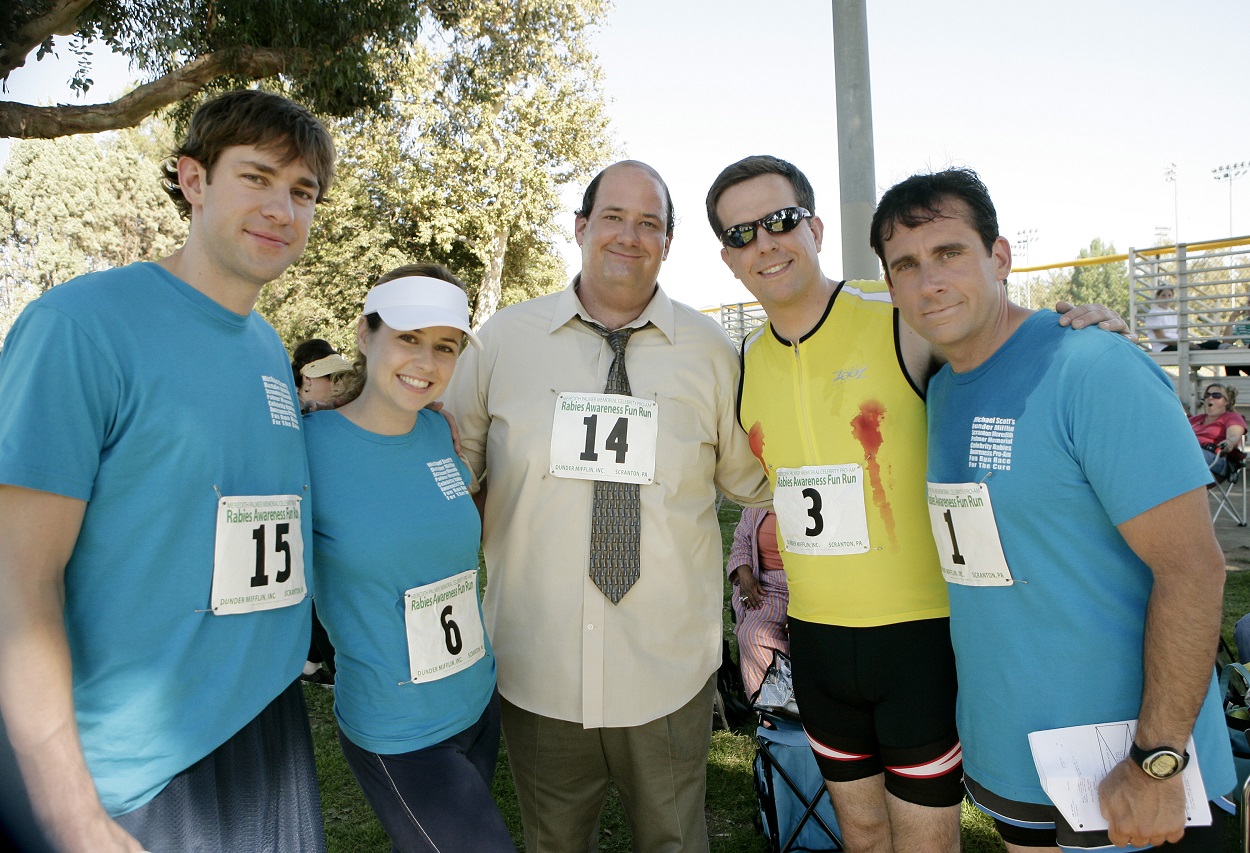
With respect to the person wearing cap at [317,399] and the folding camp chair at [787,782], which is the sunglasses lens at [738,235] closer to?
the folding camp chair at [787,782]

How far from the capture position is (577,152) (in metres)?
21.7

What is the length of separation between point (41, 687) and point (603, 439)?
1494 millimetres

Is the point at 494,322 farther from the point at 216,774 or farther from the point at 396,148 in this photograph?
the point at 396,148

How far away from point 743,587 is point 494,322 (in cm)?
215

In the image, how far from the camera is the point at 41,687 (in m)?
1.39

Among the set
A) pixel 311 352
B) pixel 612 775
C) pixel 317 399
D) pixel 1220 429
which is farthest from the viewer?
pixel 1220 429

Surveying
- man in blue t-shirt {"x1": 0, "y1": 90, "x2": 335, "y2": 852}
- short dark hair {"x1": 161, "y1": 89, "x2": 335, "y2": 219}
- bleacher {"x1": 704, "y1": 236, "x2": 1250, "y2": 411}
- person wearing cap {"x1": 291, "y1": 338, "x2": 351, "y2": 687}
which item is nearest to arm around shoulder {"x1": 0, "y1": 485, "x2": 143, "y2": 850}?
man in blue t-shirt {"x1": 0, "y1": 90, "x2": 335, "y2": 852}

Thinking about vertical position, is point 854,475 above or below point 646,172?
Result: below

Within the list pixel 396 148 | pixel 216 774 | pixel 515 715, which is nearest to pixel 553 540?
pixel 515 715

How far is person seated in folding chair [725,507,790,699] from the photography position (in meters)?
3.95

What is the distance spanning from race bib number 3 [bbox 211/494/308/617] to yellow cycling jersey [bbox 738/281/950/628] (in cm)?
132

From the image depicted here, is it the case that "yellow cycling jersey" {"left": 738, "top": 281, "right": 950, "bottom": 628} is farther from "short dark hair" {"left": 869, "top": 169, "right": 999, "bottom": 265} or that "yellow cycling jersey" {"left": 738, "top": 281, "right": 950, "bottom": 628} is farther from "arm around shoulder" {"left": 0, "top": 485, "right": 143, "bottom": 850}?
"arm around shoulder" {"left": 0, "top": 485, "right": 143, "bottom": 850}

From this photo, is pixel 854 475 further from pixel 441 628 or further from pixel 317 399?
pixel 317 399

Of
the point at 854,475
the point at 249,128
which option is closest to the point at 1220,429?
the point at 854,475
